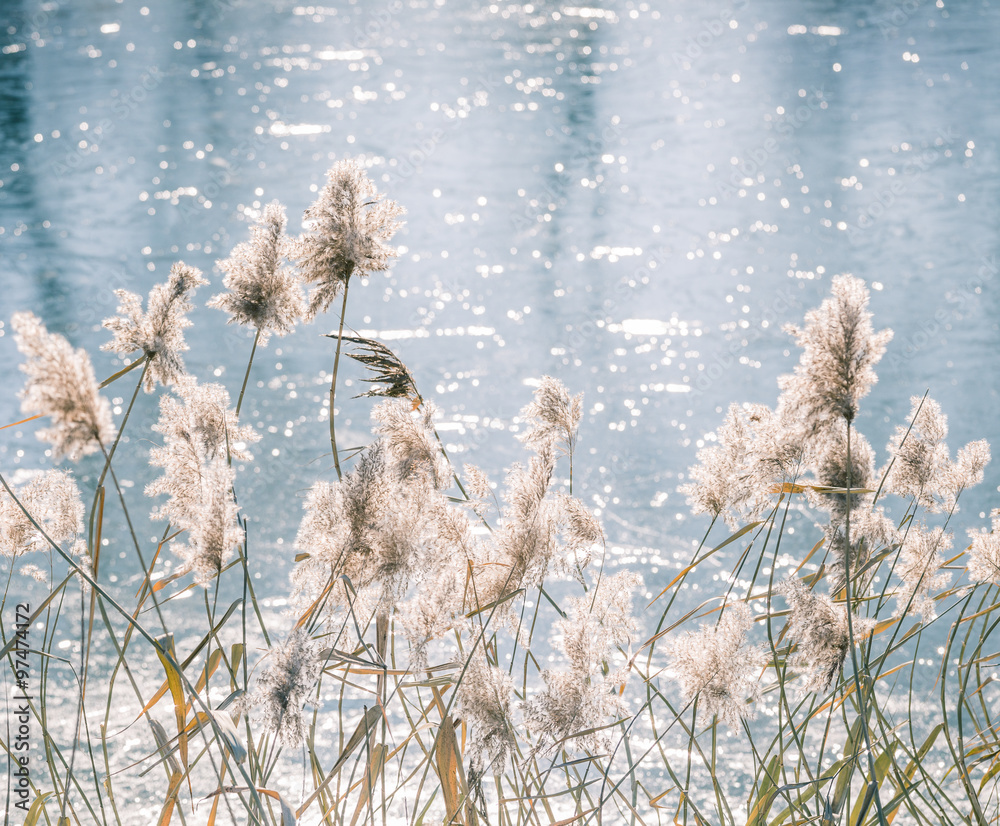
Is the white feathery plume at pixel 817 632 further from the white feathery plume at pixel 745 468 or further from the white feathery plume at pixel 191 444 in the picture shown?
the white feathery plume at pixel 191 444

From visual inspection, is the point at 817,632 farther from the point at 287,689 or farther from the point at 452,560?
the point at 287,689

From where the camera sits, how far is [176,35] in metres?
9.66

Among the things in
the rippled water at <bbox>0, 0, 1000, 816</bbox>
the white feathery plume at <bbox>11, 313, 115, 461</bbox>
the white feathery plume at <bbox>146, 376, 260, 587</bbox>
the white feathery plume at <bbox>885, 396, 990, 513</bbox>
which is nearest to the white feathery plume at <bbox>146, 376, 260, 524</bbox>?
the white feathery plume at <bbox>146, 376, 260, 587</bbox>

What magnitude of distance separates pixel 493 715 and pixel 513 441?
2536 millimetres

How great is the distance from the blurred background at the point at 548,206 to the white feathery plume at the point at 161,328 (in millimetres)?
332

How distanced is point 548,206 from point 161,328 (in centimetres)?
499

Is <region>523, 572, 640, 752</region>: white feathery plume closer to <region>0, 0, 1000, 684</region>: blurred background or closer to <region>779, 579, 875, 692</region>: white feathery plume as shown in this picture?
<region>779, 579, 875, 692</region>: white feathery plume

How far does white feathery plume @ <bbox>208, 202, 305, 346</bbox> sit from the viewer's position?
94 cm

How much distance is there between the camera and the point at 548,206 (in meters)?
5.70

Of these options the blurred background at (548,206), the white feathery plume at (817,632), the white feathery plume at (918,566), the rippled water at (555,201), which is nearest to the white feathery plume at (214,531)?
the blurred background at (548,206)

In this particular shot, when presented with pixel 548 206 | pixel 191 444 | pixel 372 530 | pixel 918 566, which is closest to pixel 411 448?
pixel 372 530

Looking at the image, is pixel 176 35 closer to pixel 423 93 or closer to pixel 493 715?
pixel 423 93

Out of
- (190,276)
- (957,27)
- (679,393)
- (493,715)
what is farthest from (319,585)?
(957,27)

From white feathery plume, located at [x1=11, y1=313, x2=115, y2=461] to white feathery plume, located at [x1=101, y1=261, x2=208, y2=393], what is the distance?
0.79ft
